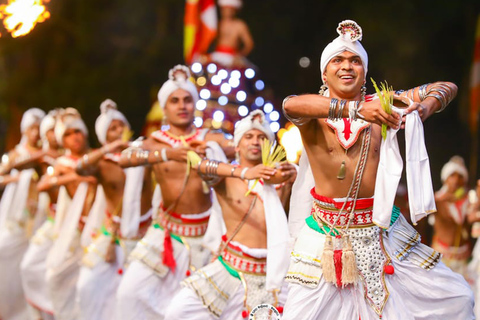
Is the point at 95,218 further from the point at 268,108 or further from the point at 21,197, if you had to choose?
the point at 268,108

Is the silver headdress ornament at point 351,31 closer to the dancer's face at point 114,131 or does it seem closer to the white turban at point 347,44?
the white turban at point 347,44

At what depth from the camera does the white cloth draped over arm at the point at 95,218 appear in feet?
27.2

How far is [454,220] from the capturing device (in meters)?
9.49

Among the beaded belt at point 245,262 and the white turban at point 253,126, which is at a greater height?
the white turban at point 253,126

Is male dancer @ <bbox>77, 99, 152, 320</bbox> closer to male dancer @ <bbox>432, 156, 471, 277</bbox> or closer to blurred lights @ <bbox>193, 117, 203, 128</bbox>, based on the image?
blurred lights @ <bbox>193, 117, 203, 128</bbox>

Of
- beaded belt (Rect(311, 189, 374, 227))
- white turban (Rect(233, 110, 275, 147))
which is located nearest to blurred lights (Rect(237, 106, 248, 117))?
white turban (Rect(233, 110, 275, 147))

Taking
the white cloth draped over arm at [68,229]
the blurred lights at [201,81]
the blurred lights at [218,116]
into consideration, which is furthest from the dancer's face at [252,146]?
the blurred lights at [201,81]

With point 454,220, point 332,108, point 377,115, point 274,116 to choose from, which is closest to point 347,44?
point 332,108

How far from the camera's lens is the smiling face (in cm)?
455

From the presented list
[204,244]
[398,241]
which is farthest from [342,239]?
[204,244]

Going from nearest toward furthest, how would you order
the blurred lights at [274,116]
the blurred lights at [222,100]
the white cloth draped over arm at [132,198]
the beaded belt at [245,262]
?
the beaded belt at [245,262] → the white cloth draped over arm at [132,198] → the blurred lights at [274,116] → the blurred lights at [222,100]

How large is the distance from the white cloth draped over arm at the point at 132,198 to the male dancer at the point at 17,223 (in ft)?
10.2

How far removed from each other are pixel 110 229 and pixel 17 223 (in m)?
2.91

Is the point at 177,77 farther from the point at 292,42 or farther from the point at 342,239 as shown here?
the point at 292,42
